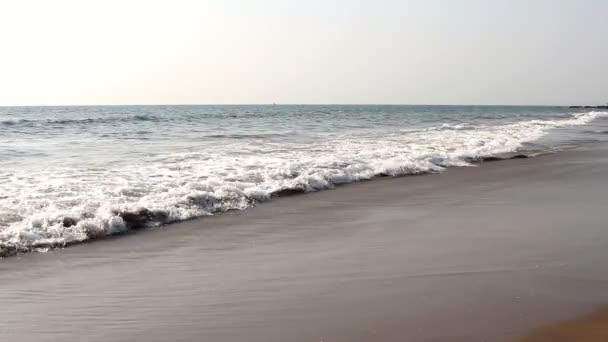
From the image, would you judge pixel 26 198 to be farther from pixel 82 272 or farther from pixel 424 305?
pixel 424 305

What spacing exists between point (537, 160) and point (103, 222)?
457 inches

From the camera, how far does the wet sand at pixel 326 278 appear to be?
3.72m

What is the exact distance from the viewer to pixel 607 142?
20.1 metres

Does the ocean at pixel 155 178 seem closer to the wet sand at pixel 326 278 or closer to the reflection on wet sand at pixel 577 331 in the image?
the wet sand at pixel 326 278

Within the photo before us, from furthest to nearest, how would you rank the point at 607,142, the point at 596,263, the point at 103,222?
1. the point at 607,142
2. the point at 103,222
3. the point at 596,263

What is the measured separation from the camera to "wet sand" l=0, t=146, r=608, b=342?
3.72 metres

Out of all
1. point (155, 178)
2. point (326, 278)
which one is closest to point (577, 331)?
point (326, 278)

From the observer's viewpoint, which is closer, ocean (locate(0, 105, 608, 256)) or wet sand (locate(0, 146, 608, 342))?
wet sand (locate(0, 146, 608, 342))

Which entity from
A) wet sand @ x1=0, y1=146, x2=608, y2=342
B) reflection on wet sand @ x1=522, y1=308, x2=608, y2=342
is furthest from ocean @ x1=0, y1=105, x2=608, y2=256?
reflection on wet sand @ x1=522, y1=308, x2=608, y2=342

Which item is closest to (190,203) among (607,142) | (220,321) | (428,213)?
(428,213)

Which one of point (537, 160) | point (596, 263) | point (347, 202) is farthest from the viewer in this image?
point (537, 160)

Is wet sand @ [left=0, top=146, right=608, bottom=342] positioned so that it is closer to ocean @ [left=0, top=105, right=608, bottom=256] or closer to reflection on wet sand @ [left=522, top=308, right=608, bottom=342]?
reflection on wet sand @ [left=522, top=308, right=608, bottom=342]

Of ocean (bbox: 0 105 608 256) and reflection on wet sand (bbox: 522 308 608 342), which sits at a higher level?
ocean (bbox: 0 105 608 256)

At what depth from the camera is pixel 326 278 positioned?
474 centimetres
